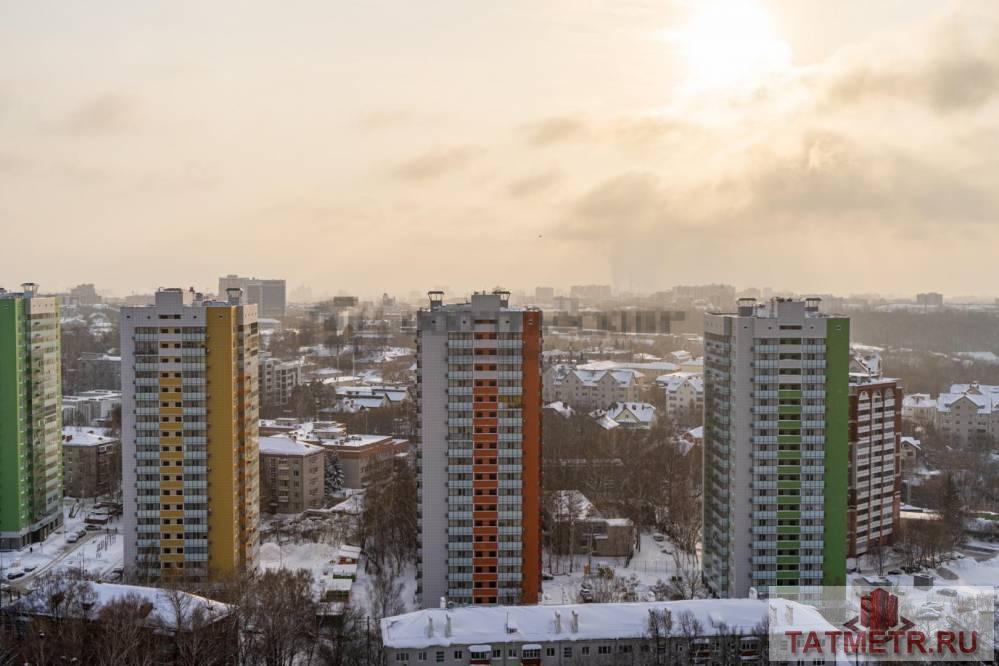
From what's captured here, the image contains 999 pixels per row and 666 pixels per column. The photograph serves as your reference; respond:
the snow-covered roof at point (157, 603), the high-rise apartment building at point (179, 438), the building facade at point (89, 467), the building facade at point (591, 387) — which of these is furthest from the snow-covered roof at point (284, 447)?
the building facade at point (591, 387)

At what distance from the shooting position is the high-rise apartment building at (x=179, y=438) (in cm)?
1371

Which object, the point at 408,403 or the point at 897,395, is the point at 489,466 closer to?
the point at 897,395

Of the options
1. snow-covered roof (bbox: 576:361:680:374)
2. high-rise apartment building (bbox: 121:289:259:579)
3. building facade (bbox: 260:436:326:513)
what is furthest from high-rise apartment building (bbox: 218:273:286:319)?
high-rise apartment building (bbox: 121:289:259:579)

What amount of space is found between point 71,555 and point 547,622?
10.4 metres

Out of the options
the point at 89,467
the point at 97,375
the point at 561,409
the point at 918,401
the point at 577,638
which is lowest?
the point at 89,467

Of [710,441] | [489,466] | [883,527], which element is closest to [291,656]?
[489,466]

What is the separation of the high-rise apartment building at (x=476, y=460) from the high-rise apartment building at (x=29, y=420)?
29.7ft

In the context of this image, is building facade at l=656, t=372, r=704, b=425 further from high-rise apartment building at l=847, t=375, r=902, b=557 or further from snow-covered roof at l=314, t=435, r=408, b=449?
high-rise apartment building at l=847, t=375, r=902, b=557

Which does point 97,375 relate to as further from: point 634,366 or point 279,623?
point 279,623

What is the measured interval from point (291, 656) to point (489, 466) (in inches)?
154

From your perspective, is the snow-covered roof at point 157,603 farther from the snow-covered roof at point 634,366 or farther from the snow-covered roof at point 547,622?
the snow-covered roof at point 634,366

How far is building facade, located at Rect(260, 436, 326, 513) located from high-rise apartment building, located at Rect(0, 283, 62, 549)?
4.26 metres

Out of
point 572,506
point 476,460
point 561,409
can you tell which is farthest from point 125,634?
point 561,409

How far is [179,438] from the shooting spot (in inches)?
541
